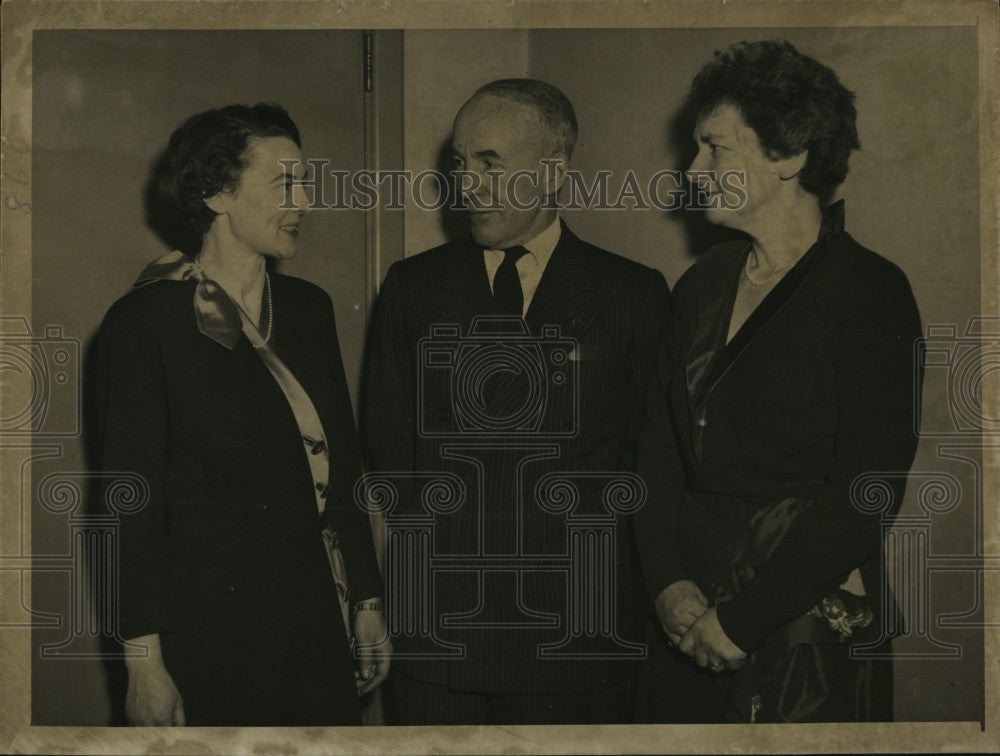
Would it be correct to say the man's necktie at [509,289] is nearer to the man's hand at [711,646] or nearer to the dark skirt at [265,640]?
the dark skirt at [265,640]

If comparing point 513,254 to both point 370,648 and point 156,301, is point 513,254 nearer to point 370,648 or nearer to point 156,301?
point 156,301

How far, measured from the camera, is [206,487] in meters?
2.22

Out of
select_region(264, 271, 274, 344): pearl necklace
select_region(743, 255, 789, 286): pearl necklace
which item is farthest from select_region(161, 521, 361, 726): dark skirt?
select_region(743, 255, 789, 286): pearl necklace

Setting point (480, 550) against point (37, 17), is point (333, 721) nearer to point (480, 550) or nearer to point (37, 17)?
point (480, 550)

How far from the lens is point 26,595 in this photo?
2.32 m

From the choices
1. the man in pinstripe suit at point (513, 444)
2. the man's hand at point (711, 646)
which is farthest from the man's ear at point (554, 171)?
the man's hand at point (711, 646)

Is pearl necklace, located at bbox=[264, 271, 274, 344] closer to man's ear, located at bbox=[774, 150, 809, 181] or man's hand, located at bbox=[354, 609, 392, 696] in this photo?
man's hand, located at bbox=[354, 609, 392, 696]

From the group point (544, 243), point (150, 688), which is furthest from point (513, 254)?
point (150, 688)

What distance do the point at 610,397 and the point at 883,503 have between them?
55 centimetres

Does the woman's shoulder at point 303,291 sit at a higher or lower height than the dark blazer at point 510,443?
higher

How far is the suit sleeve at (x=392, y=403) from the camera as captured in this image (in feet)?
7.49

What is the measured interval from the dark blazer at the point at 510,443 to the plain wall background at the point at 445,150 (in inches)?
3.8

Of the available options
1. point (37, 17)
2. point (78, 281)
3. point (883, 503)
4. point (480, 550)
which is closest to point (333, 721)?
point (480, 550)

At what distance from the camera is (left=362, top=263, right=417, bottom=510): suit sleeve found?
2283 millimetres
